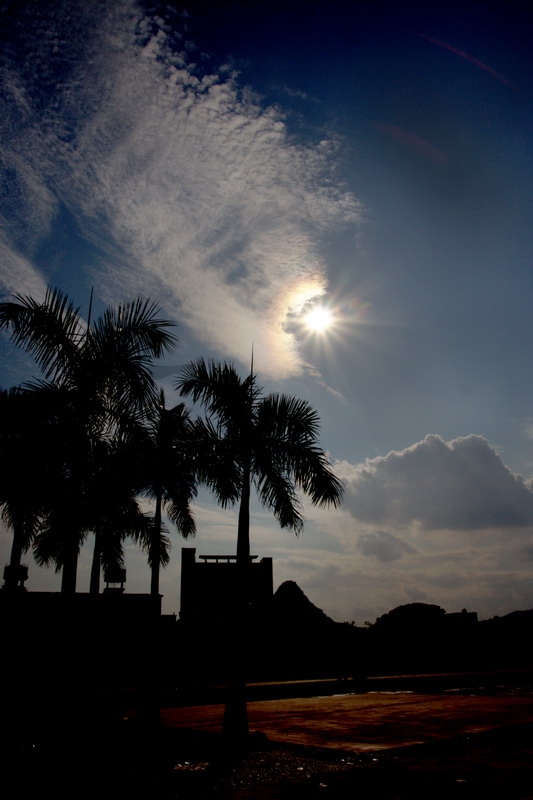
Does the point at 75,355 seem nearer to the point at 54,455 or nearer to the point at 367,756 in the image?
the point at 54,455

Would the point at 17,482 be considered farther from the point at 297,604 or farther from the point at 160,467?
the point at 297,604

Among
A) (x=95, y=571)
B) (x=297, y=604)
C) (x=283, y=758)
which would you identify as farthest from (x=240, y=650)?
(x=297, y=604)

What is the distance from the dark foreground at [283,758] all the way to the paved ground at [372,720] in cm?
3

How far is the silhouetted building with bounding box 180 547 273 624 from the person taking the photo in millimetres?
39500

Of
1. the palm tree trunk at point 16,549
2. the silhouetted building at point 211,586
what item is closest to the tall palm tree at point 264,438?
the palm tree trunk at point 16,549

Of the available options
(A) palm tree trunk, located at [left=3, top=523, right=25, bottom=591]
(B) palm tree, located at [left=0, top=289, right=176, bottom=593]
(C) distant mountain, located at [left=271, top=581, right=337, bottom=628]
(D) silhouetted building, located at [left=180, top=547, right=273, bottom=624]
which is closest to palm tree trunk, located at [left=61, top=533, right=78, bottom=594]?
(B) palm tree, located at [left=0, top=289, right=176, bottom=593]

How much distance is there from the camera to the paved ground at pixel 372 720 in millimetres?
6855

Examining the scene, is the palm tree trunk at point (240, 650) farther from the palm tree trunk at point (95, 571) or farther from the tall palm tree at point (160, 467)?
the palm tree trunk at point (95, 571)

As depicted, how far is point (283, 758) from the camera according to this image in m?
5.96

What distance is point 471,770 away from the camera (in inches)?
193

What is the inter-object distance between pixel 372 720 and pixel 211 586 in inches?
1327

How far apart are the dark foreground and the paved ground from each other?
30mm

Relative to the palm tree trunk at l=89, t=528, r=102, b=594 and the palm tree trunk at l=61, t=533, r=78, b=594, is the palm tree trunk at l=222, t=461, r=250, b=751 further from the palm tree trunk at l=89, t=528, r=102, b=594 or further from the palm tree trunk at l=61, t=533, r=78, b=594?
the palm tree trunk at l=89, t=528, r=102, b=594

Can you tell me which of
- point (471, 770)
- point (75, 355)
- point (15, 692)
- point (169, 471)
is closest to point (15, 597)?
point (15, 692)
